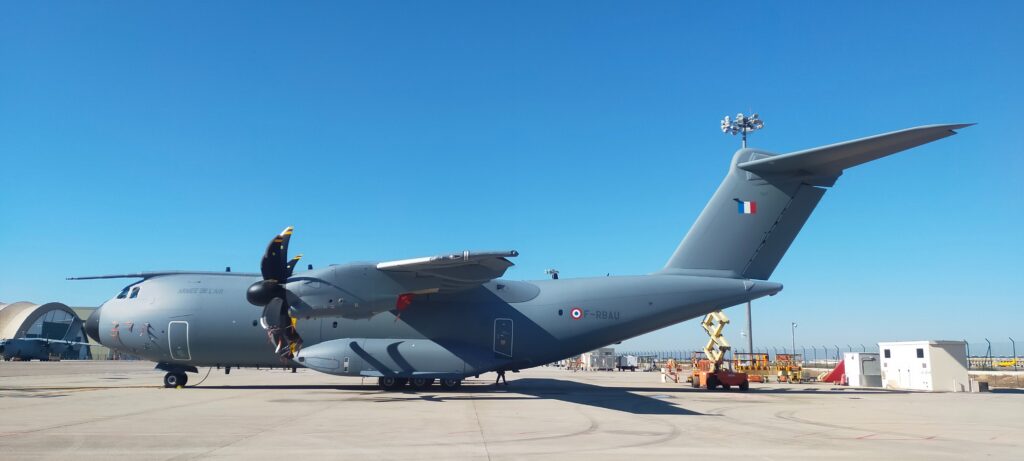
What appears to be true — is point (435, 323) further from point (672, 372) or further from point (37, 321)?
point (37, 321)

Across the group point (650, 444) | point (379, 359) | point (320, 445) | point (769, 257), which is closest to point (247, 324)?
point (379, 359)

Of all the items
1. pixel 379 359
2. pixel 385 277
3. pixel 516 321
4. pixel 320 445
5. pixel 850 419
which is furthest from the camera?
pixel 516 321

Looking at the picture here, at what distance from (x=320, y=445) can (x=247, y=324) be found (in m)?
10.9

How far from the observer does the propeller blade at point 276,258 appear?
47.6ft

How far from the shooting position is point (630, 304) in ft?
60.2

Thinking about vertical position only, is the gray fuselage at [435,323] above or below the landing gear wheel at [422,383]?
above

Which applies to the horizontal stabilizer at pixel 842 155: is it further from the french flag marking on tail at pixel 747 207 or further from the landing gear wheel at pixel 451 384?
the landing gear wheel at pixel 451 384

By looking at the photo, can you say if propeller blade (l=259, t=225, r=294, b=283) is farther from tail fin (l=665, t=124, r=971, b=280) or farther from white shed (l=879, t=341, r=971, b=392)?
white shed (l=879, t=341, r=971, b=392)

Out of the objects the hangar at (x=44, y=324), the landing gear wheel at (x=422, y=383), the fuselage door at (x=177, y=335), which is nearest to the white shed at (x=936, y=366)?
the landing gear wheel at (x=422, y=383)

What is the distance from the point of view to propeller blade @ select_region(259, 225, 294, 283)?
1450 centimetres

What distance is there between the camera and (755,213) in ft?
58.2

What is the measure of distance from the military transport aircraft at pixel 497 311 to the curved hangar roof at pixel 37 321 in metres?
56.5

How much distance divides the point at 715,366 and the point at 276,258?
16125mm

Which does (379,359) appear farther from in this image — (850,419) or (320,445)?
(850,419)
